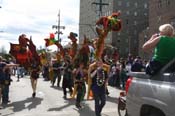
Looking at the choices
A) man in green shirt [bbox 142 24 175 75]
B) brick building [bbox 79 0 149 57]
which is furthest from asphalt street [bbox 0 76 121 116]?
brick building [bbox 79 0 149 57]

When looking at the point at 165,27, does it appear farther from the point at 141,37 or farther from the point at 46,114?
the point at 141,37

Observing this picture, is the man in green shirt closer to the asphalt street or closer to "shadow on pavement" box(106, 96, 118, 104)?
the asphalt street

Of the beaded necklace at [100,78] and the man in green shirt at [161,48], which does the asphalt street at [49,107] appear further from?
the man in green shirt at [161,48]

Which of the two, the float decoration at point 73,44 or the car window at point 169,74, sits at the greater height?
the float decoration at point 73,44

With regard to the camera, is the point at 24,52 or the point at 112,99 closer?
the point at 112,99

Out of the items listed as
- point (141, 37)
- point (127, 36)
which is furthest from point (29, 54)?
point (127, 36)

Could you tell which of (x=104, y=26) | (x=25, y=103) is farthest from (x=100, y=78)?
(x=104, y=26)

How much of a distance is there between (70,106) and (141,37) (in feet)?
213

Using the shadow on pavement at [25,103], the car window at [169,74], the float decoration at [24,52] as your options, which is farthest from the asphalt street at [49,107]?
the car window at [169,74]

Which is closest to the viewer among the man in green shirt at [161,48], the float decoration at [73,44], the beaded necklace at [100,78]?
the man in green shirt at [161,48]

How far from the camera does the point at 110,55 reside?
1955 centimetres

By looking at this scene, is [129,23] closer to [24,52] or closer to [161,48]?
[24,52]

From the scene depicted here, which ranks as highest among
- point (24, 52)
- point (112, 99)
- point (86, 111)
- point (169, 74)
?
point (24, 52)

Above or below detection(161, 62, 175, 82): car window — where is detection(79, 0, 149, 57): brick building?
above
